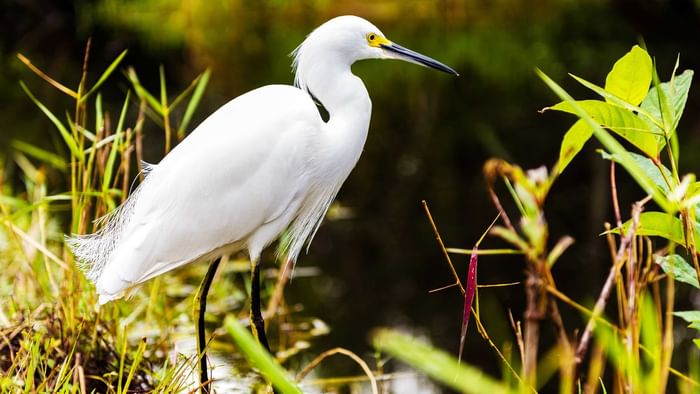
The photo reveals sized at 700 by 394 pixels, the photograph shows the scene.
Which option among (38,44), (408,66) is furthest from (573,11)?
(38,44)

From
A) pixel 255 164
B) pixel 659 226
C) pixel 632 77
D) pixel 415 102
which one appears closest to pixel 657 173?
pixel 659 226

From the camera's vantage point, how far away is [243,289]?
5.03m

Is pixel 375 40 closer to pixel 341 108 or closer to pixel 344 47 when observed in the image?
pixel 344 47

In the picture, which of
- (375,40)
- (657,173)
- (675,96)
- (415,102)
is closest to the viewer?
(675,96)

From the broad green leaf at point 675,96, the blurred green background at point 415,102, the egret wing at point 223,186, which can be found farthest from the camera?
the blurred green background at point 415,102

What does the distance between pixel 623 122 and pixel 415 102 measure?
31.3 ft

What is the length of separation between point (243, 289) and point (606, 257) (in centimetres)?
245

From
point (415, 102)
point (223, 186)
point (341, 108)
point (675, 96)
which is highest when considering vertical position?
point (675, 96)

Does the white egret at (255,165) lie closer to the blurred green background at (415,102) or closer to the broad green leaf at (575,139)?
the blurred green background at (415,102)

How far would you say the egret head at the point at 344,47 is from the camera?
287cm

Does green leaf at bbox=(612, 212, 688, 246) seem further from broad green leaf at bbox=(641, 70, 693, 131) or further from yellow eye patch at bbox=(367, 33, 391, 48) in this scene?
yellow eye patch at bbox=(367, 33, 391, 48)

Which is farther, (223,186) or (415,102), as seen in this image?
(415,102)

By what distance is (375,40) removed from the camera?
2916mm

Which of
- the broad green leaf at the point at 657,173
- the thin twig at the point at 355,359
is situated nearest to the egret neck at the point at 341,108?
the thin twig at the point at 355,359
